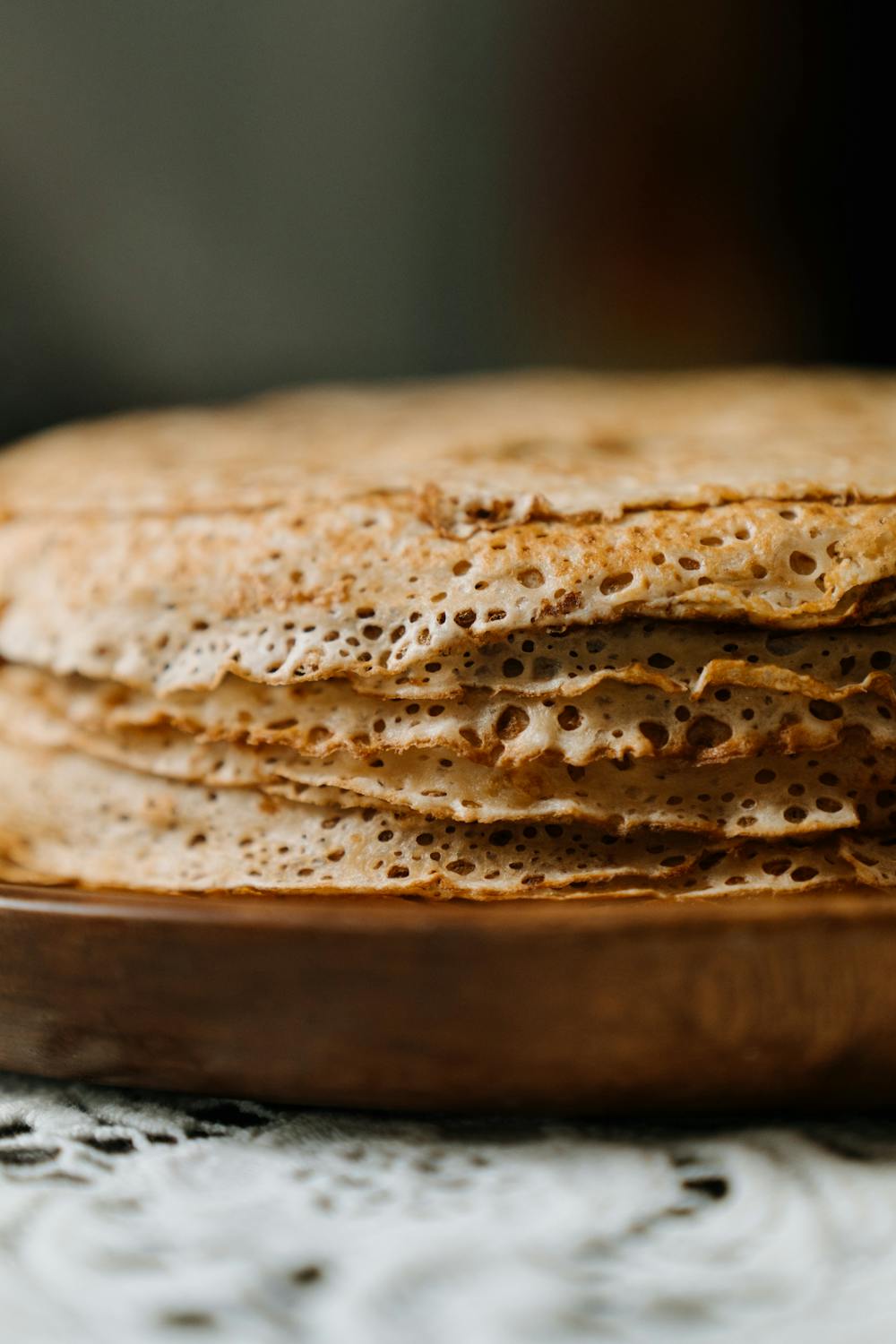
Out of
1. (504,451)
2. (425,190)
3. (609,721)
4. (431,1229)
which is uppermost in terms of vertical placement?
(425,190)

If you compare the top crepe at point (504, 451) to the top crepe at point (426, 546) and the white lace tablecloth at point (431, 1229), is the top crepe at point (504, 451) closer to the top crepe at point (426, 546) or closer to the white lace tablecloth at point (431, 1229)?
the top crepe at point (426, 546)

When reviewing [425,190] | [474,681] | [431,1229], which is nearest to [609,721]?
[474,681]

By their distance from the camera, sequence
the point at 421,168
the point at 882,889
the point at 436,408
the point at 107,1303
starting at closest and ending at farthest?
the point at 107,1303 < the point at 882,889 < the point at 436,408 < the point at 421,168

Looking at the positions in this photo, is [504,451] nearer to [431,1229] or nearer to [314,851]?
[314,851]

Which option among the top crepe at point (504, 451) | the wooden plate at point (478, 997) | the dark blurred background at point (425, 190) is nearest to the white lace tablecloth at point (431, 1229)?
the wooden plate at point (478, 997)

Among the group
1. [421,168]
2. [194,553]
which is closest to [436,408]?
[194,553]

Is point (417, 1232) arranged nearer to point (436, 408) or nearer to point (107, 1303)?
point (107, 1303)

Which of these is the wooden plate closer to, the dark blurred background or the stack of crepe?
the stack of crepe
